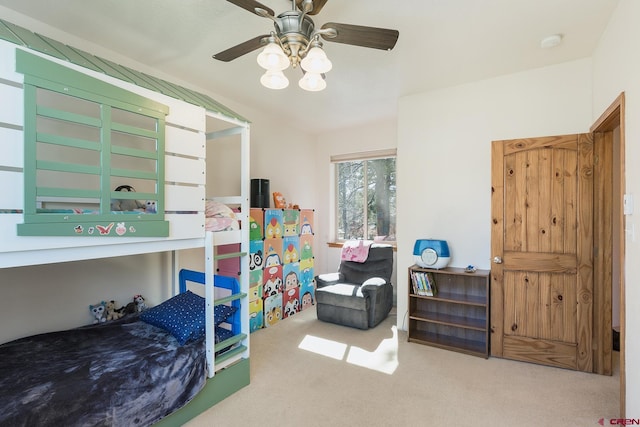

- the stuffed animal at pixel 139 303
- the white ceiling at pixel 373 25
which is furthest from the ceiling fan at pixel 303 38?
the stuffed animal at pixel 139 303

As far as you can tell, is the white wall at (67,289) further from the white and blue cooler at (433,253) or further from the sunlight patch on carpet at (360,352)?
the white and blue cooler at (433,253)

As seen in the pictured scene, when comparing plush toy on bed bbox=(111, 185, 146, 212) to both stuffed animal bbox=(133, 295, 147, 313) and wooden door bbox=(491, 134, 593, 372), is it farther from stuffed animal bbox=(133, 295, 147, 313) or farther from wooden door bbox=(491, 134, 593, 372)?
wooden door bbox=(491, 134, 593, 372)

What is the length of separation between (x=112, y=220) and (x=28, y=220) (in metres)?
0.33

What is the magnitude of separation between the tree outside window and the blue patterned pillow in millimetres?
2934

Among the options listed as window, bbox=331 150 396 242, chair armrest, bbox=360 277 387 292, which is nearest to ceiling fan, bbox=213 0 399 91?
chair armrest, bbox=360 277 387 292

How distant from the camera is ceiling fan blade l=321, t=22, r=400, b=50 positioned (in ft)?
5.07

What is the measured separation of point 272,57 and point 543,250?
2.63 metres

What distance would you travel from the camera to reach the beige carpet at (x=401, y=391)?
200 cm

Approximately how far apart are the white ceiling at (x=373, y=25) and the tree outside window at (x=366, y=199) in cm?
159

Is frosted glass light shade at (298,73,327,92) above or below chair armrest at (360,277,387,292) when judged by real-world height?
above

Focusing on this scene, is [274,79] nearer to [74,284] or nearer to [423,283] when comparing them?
[74,284]

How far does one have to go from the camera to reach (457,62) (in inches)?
106

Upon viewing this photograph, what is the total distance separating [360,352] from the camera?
2.93 meters

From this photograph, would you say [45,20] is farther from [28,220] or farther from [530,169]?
[530,169]
